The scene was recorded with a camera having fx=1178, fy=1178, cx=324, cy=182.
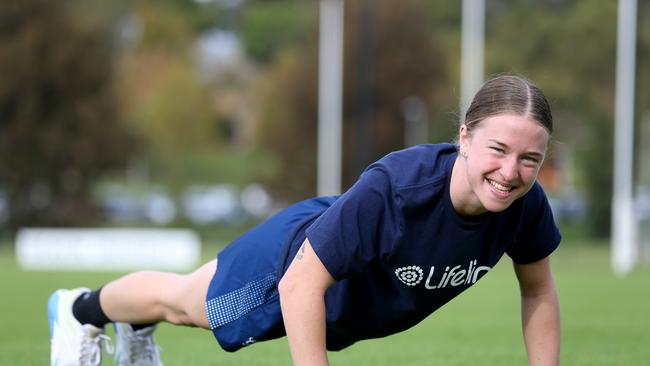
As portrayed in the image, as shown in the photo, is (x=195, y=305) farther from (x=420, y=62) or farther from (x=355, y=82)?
(x=420, y=62)

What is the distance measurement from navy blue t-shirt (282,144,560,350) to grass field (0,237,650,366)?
2.69m

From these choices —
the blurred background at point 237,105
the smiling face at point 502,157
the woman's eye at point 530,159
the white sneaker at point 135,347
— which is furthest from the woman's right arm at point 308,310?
the blurred background at point 237,105

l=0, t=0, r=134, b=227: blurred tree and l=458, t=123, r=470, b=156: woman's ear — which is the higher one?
l=458, t=123, r=470, b=156: woman's ear

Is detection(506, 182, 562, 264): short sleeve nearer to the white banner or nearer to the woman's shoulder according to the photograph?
the woman's shoulder

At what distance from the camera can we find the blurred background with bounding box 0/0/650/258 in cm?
4225

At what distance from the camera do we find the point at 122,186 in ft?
244

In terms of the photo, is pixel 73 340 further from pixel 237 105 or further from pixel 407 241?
pixel 237 105

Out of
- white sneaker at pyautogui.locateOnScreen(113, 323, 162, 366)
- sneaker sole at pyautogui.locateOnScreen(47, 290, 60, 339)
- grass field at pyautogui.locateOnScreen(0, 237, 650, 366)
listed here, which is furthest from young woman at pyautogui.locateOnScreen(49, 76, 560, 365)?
grass field at pyautogui.locateOnScreen(0, 237, 650, 366)

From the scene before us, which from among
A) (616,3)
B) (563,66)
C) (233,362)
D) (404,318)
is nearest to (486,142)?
(404,318)

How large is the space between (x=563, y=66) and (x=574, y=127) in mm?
3278

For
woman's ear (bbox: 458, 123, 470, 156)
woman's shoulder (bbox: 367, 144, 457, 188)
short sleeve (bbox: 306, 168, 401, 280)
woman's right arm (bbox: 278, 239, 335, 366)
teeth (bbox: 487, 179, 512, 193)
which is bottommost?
woman's right arm (bbox: 278, 239, 335, 366)

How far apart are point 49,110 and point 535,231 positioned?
39.5 meters

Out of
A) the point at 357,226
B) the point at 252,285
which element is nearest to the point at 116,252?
the point at 252,285

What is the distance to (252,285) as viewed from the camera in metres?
5.21
